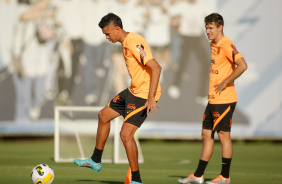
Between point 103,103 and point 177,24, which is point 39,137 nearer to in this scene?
point 103,103

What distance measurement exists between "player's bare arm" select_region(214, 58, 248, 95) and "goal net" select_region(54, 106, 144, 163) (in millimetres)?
3624

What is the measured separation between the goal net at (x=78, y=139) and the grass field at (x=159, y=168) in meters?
0.37

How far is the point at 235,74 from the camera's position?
7.80 m

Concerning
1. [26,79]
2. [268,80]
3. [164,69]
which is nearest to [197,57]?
[164,69]

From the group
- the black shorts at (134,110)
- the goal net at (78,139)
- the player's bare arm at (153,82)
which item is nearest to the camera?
the player's bare arm at (153,82)

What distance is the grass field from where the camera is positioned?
869 cm

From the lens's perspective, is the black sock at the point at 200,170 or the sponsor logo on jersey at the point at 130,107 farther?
the black sock at the point at 200,170

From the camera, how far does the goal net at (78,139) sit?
1151 centimetres

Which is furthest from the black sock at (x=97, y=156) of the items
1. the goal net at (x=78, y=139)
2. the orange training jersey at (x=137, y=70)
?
the goal net at (x=78, y=139)

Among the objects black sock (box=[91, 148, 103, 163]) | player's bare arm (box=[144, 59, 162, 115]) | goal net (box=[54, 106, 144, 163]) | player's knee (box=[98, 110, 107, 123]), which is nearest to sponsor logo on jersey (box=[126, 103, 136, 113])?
player's bare arm (box=[144, 59, 162, 115])

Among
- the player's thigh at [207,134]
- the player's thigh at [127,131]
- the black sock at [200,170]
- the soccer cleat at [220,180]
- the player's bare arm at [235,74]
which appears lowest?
the soccer cleat at [220,180]

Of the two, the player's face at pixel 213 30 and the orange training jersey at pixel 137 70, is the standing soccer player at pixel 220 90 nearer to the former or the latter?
the player's face at pixel 213 30

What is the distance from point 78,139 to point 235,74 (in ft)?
15.8

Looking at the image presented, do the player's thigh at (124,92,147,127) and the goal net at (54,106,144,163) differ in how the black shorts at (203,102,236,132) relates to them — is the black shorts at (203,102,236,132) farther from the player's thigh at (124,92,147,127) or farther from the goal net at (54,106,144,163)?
the goal net at (54,106,144,163)
